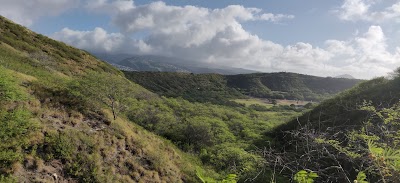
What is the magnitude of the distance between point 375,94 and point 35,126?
115 feet

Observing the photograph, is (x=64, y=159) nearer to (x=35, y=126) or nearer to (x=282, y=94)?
(x=35, y=126)

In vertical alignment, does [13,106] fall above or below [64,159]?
above

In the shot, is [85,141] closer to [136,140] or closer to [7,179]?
[136,140]

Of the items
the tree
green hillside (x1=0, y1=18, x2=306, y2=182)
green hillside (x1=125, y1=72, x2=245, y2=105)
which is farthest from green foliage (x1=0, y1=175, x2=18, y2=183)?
green hillside (x1=125, y1=72, x2=245, y2=105)

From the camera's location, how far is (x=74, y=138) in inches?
795

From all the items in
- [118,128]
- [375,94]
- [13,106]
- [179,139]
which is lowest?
[179,139]

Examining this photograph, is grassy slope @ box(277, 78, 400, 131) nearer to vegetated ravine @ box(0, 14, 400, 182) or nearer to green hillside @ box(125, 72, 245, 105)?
vegetated ravine @ box(0, 14, 400, 182)

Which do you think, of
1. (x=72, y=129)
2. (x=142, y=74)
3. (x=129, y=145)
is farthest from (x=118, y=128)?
(x=142, y=74)

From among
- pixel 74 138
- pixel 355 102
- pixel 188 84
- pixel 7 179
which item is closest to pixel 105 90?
pixel 74 138

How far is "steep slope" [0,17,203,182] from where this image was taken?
17.3 meters

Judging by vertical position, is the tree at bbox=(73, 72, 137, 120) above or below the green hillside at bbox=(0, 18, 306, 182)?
above

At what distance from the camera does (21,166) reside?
16594 millimetres

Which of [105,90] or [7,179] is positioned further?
[105,90]

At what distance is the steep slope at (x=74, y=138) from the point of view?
17.3 m
